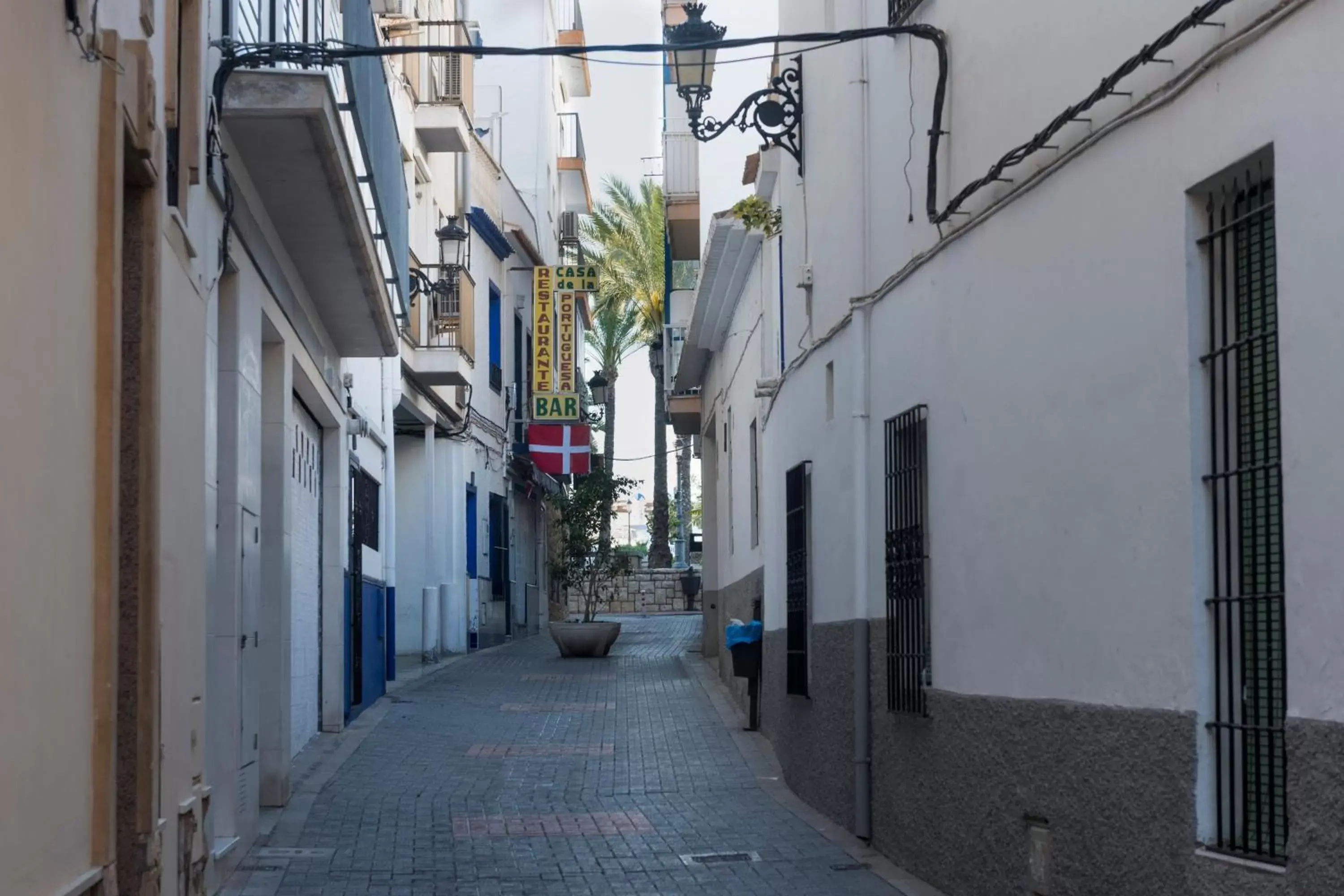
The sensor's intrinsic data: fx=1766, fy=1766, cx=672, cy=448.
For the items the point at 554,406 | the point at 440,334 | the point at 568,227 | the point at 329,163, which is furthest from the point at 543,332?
the point at 329,163

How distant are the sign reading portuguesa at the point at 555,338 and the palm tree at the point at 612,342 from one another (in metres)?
8.86

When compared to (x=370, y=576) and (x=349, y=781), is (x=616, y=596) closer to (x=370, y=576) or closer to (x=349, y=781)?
(x=370, y=576)

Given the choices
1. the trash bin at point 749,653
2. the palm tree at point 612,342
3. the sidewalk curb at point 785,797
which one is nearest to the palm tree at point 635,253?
the palm tree at point 612,342

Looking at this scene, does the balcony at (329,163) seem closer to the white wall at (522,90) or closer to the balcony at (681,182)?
the balcony at (681,182)

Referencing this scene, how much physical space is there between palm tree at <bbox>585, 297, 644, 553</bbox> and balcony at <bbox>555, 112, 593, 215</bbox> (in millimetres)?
2614

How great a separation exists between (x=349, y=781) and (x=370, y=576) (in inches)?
254

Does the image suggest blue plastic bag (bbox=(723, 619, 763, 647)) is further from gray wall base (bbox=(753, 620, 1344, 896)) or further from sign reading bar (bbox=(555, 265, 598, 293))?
sign reading bar (bbox=(555, 265, 598, 293))

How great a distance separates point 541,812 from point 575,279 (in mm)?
21390

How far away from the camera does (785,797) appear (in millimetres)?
12680

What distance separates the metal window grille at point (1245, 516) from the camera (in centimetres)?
557

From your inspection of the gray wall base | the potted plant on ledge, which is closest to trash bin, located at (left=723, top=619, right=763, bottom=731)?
the gray wall base

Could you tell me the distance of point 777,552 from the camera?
45.9ft

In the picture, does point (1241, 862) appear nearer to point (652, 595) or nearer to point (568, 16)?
point (652, 595)

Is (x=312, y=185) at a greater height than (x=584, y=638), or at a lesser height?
greater
